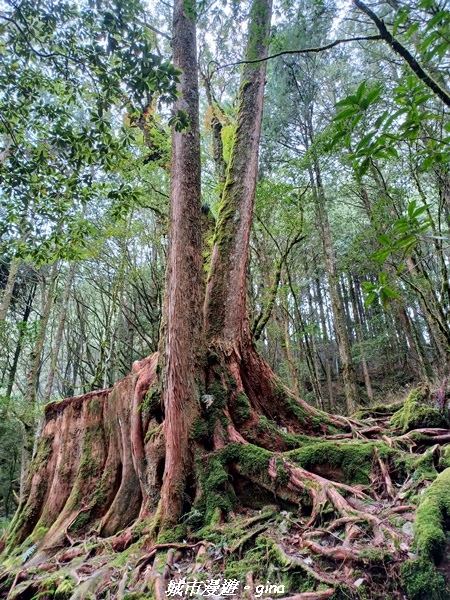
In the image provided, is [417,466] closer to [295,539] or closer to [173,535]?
[295,539]

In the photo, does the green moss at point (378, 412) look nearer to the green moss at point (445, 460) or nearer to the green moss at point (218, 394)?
the green moss at point (445, 460)

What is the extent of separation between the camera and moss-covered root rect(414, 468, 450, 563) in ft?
5.96

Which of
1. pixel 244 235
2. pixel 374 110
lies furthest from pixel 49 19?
pixel 374 110

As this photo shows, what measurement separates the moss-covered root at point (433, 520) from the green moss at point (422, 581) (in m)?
0.06

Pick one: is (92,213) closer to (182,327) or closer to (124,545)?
(182,327)

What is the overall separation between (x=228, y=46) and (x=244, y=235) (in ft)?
21.9

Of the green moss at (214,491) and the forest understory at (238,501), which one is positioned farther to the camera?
the green moss at (214,491)

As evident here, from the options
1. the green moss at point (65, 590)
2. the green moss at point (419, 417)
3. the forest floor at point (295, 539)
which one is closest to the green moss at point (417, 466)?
the forest floor at point (295, 539)

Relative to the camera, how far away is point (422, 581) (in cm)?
171

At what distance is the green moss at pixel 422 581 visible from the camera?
167 cm

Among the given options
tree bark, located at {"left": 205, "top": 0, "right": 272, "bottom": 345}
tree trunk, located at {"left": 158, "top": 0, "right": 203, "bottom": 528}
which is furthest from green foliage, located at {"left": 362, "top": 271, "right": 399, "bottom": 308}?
tree bark, located at {"left": 205, "top": 0, "right": 272, "bottom": 345}

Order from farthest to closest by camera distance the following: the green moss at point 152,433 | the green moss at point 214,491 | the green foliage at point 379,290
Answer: the green moss at point 152,433, the green moss at point 214,491, the green foliage at point 379,290

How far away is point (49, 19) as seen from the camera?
10.7 ft

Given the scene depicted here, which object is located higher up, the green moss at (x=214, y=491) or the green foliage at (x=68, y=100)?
the green foliage at (x=68, y=100)
